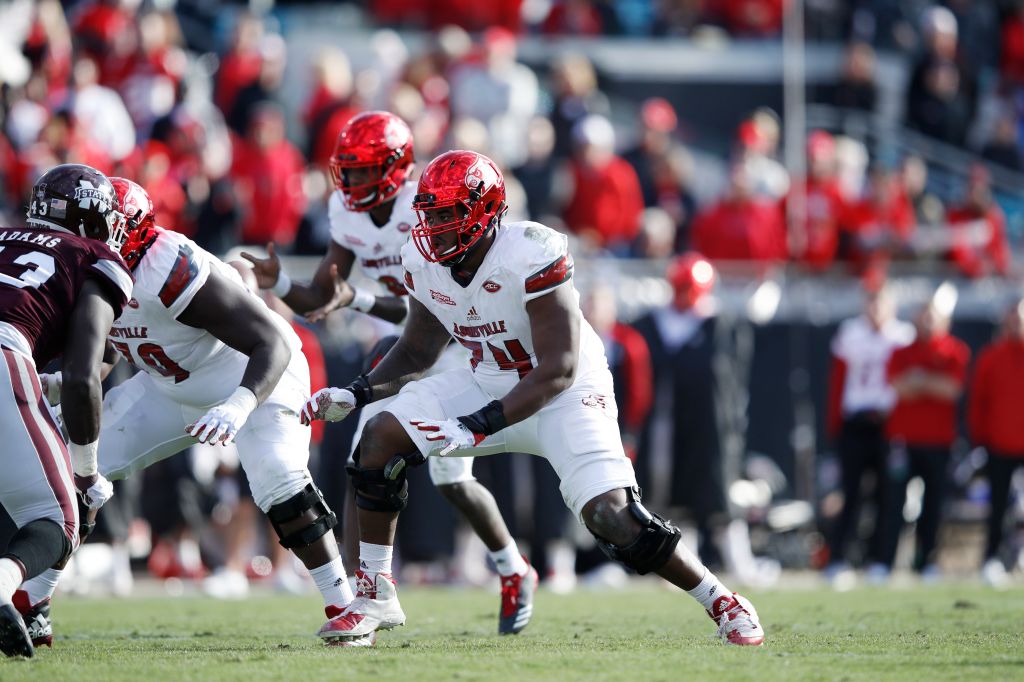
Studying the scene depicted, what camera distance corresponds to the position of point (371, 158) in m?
7.07

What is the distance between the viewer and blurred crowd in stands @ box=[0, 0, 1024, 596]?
1122 centimetres

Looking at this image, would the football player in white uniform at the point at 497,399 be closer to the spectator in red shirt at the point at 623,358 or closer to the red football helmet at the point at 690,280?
the spectator in red shirt at the point at 623,358

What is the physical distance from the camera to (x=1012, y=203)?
14531mm

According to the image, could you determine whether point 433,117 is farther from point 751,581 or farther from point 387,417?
point 387,417

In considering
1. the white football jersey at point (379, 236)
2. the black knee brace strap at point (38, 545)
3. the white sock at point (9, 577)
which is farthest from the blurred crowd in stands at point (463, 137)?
the white sock at point (9, 577)

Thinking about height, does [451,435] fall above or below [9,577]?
above

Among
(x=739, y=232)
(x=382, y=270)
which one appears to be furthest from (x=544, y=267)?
(x=739, y=232)

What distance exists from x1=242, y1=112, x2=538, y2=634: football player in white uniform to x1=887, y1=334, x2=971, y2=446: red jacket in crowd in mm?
4946

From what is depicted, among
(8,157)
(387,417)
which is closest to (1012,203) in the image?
(8,157)

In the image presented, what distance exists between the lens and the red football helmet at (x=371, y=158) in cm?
707

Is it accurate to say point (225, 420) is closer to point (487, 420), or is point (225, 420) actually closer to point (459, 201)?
point (487, 420)

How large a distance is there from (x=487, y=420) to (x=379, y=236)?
1.97 m

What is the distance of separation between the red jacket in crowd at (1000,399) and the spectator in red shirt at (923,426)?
0.18 meters

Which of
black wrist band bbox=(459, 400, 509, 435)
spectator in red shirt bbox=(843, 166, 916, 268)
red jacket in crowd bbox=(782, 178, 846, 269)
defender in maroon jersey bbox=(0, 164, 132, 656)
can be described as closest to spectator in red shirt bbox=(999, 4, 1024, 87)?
spectator in red shirt bbox=(843, 166, 916, 268)
